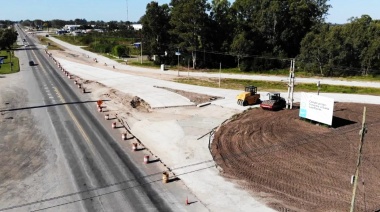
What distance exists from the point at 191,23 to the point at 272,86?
27.6 meters

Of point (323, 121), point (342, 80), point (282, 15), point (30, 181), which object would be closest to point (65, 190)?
point (30, 181)

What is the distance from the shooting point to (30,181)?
23656mm

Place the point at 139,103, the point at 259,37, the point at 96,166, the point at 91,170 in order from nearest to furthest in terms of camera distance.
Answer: the point at 91,170
the point at 96,166
the point at 139,103
the point at 259,37

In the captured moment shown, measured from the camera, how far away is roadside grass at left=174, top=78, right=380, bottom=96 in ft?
185

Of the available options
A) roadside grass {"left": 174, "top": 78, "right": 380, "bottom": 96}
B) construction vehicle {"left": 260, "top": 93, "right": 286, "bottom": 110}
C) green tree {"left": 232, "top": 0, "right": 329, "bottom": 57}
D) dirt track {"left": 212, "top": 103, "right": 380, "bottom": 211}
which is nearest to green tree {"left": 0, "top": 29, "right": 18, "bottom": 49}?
green tree {"left": 232, "top": 0, "right": 329, "bottom": 57}

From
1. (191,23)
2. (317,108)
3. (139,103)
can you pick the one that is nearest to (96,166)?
(139,103)

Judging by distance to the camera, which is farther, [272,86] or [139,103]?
[272,86]

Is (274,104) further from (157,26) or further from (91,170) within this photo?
(157,26)

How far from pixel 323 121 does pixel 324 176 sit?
12034 millimetres

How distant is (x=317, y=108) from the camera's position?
1398 inches

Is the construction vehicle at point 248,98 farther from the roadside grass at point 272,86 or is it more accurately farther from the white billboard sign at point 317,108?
the roadside grass at point 272,86

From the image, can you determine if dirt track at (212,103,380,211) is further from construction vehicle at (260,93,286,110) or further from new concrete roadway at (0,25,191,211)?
new concrete roadway at (0,25,191,211)

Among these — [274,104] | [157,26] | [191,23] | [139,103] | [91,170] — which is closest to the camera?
[91,170]

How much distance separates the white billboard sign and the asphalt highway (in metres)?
19.4
